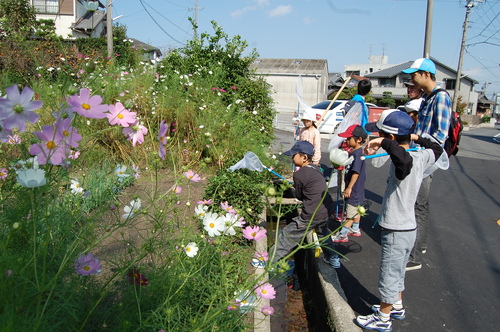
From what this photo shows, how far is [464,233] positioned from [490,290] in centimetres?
169

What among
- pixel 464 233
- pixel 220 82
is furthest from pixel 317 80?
pixel 464 233

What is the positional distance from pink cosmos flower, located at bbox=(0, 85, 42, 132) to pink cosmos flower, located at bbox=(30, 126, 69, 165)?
2.3 inches

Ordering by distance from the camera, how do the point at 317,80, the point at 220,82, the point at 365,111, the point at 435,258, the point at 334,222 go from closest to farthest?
1. the point at 435,258
2. the point at 365,111
3. the point at 334,222
4. the point at 220,82
5. the point at 317,80

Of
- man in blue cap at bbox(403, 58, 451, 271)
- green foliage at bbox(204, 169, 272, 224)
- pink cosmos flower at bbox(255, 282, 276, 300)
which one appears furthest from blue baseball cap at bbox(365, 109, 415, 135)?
green foliage at bbox(204, 169, 272, 224)

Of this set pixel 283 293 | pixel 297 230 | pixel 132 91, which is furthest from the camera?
pixel 132 91

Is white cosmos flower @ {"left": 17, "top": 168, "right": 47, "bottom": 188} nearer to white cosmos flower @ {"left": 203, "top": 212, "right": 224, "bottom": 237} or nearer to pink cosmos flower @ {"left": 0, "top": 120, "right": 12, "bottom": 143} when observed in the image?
pink cosmos flower @ {"left": 0, "top": 120, "right": 12, "bottom": 143}

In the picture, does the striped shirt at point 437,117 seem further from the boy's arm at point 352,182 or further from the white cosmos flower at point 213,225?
the white cosmos flower at point 213,225

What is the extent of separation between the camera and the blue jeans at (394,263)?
8.84ft

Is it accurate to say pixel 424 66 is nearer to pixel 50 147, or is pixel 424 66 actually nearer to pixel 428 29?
pixel 50 147

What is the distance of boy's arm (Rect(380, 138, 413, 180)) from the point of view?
2.56 metres

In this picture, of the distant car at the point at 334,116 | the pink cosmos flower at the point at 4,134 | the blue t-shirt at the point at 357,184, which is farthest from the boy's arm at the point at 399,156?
the distant car at the point at 334,116

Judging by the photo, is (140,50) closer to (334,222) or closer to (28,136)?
(334,222)

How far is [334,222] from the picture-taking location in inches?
203

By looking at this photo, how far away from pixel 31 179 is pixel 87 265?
1.86 ft
